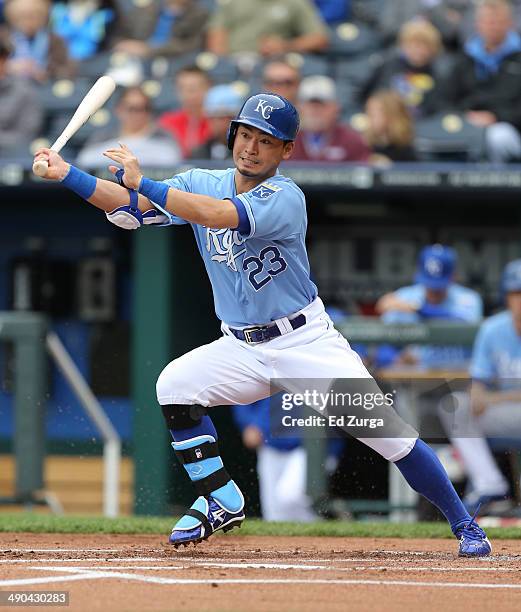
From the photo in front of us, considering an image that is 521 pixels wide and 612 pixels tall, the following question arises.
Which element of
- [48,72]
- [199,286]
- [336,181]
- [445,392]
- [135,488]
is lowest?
[135,488]

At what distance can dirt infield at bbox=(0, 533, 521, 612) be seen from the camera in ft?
12.9

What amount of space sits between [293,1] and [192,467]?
20.4 feet

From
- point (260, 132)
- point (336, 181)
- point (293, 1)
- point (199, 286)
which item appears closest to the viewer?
point (260, 132)

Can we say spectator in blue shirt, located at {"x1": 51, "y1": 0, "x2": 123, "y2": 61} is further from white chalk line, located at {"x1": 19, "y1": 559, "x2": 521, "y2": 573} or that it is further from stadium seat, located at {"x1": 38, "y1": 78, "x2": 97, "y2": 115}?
white chalk line, located at {"x1": 19, "y1": 559, "x2": 521, "y2": 573}

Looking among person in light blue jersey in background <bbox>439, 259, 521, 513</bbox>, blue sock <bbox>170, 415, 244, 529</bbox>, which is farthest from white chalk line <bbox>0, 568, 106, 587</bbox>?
person in light blue jersey in background <bbox>439, 259, 521, 513</bbox>

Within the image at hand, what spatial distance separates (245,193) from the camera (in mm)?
4977

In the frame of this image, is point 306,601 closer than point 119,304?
Yes

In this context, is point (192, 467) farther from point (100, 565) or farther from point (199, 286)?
point (199, 286)

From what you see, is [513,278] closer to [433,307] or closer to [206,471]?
[433,307]

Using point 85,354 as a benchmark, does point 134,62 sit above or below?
above

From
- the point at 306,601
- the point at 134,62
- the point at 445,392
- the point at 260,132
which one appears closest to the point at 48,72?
the point at 134,62

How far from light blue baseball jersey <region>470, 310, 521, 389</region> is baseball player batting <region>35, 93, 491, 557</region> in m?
2.74

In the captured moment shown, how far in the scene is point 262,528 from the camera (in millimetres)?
6461

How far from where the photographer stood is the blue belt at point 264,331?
17.1 ft
